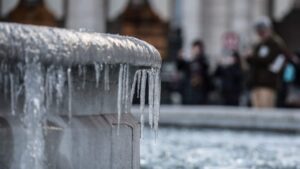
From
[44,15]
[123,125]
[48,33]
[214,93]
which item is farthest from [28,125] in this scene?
[44,15]

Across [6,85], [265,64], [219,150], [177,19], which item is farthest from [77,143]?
[177,19]

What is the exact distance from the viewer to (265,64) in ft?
39.1

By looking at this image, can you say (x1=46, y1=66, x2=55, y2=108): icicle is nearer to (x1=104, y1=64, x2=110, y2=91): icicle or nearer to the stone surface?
the stone surface

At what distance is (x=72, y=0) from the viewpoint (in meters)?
23.3

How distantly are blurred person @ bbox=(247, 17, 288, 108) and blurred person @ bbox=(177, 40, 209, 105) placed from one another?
7.41ft

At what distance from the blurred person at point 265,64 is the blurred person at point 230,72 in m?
1.27

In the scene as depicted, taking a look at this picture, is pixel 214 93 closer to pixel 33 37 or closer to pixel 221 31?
pixel 221 31

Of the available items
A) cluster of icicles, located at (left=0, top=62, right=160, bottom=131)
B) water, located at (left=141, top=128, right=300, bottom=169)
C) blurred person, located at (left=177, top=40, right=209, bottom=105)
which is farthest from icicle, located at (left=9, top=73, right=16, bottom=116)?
blurred person, located at (left=177, top=40, right=209, bottom=105)

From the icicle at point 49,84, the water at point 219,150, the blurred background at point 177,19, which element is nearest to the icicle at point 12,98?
the icicle at point 49,84

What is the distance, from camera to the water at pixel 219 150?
7137 millimetres

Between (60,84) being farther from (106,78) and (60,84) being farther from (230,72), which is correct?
(230,72)

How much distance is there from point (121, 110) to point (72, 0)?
18.9m

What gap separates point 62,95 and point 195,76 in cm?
1074

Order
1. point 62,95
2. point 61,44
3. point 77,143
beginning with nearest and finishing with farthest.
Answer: point 61,44 < point 62,95 < point 77,143
